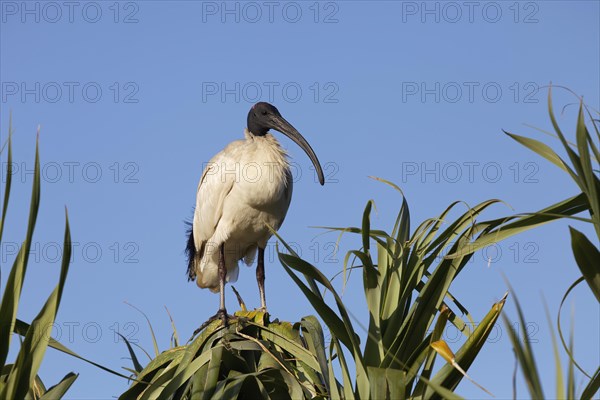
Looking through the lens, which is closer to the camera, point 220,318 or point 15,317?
point 15,317

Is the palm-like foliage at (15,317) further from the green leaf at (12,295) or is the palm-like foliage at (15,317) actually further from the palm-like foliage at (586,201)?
the palm-like foliage at (586,201)

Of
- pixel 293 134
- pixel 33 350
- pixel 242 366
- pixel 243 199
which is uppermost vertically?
pixel 293 134

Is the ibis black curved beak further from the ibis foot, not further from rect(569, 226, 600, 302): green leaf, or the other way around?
rect(569, 226, 600, 302): green leaf

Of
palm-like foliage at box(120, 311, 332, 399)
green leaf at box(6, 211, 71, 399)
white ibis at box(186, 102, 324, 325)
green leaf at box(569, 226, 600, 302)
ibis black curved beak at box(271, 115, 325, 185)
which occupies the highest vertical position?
ibis black curved beak at box(271, 115, 325, 185)

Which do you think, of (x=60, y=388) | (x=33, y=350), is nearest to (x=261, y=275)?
(x=60, y=388)

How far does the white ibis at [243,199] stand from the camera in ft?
20.7

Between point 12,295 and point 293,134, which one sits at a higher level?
point 293,134

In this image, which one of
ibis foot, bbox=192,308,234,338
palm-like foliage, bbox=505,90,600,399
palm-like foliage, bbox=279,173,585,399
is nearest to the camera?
palm-like foliage, bbox=505,90,600,399

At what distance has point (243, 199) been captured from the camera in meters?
6.32

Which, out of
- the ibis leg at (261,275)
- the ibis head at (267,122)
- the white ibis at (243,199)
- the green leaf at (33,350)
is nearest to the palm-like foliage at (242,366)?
the green leaf at (33,350)

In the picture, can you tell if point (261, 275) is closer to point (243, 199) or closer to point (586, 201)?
point (243, 199)

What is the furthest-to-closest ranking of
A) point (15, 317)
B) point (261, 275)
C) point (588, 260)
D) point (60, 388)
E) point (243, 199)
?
point (261, 275) < point (243, 199) < point (60, 388) < point (588, 260) < point (15, 317)

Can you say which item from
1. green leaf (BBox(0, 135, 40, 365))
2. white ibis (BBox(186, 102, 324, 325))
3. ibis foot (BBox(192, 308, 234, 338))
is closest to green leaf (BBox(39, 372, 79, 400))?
green leaf (BBox(0, 135, 40, 365))

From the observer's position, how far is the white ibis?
6.31m
